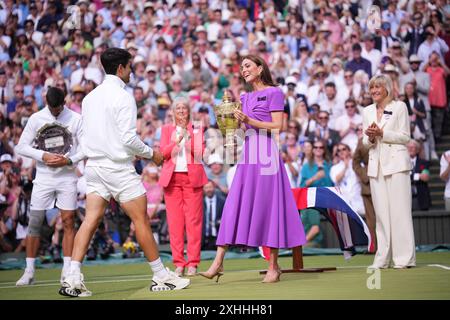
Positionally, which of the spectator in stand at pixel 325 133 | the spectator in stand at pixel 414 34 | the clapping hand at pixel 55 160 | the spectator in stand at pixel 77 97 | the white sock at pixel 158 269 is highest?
the spectator in stand at pixel 414 34

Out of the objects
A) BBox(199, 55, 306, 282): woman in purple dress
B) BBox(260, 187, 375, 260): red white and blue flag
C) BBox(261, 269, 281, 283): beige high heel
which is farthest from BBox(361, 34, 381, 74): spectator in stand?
BBox(261, 269, 281, 283): beige high heel

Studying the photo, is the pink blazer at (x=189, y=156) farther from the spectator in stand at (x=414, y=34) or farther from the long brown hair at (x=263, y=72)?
the spectator in stand at (x=414, y=34)

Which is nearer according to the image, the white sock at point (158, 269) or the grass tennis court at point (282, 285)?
the grass tennis court at point (282, 285)

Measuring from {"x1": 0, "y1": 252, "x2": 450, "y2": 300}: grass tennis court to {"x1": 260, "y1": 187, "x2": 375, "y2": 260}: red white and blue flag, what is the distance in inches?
14.8

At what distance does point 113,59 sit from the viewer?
9719mm

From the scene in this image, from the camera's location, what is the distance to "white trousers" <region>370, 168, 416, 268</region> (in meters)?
12.0

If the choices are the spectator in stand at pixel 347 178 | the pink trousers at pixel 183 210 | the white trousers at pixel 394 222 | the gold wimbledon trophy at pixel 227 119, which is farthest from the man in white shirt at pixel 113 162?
the spectator in stand at pixel 347 178

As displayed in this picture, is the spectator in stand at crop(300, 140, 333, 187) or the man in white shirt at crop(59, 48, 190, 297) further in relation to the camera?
the spectator in stand at crop(300, 140, 333, 187)

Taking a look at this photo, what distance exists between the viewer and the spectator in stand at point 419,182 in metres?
17.7

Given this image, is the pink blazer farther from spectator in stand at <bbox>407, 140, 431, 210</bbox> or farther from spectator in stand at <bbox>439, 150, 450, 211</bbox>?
spectator in stand at <bbox>439, 150, 450, 211</bbox>

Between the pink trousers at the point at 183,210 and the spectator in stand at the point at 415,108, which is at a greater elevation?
the spectator in stand at the point at 415,108

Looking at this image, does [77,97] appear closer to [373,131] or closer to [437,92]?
[437,92]

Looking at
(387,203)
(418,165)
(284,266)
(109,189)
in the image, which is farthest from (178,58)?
(109,189)

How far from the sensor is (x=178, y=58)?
22.3 metres
